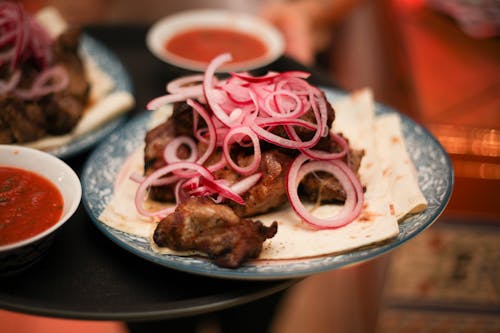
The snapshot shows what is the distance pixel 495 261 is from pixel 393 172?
6.32ft

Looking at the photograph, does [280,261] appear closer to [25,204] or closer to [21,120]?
[25,204]

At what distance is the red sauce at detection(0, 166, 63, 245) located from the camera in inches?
76.7

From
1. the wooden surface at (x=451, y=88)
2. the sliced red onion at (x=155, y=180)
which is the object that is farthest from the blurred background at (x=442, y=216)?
the sliced red onion at (x=155, y=180)

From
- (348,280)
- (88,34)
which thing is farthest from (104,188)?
(348,280)

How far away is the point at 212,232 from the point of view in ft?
6.51

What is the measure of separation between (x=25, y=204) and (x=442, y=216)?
2.90 metres

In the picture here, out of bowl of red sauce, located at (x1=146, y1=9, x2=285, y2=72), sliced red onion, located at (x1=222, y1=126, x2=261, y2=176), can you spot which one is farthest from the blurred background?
sliced red onion, located at (x1=222, y1=126, x2=261, y2=176)

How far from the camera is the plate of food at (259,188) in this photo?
197cm

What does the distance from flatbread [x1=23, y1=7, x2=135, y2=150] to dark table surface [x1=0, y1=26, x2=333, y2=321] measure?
2.02ft

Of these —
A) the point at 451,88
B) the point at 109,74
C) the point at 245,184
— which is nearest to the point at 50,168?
the point at 245,184

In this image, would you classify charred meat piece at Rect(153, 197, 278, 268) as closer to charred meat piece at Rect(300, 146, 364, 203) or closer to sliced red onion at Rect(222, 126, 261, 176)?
sliced red onion at Rect(222, 126, 261, 176)

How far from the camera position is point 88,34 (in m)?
3.98

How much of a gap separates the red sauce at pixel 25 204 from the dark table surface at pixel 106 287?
184 millimetres

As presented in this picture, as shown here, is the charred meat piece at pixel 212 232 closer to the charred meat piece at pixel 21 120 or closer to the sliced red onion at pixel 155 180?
the sliced red onion at pixel 155 180
